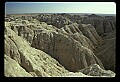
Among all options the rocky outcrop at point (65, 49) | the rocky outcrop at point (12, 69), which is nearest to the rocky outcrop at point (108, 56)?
the rocky outcrop at point (65, 49)

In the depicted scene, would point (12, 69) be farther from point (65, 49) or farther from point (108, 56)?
point (108, 56)

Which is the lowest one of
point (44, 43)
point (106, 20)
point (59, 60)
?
point (59, 60)

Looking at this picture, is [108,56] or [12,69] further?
[108,56]

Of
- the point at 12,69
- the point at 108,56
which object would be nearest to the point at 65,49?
the point at 108,56

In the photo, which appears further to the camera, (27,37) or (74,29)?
(74,29)

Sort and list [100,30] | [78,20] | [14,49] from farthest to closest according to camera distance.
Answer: [78,20] → [100,30] → [14,49]

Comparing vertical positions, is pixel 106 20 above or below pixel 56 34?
above

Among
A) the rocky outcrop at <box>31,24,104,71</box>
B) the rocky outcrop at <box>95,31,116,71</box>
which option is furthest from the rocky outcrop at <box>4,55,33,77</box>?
the rocky outcrop at <box>95,31,116,71</box>

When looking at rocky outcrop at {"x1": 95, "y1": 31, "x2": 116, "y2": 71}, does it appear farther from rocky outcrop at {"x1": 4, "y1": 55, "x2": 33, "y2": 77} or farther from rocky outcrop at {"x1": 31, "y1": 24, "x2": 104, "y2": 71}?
rocky outcrop at {"x1": 4, "y1": 55, "x2": 33, "y2": 77}
